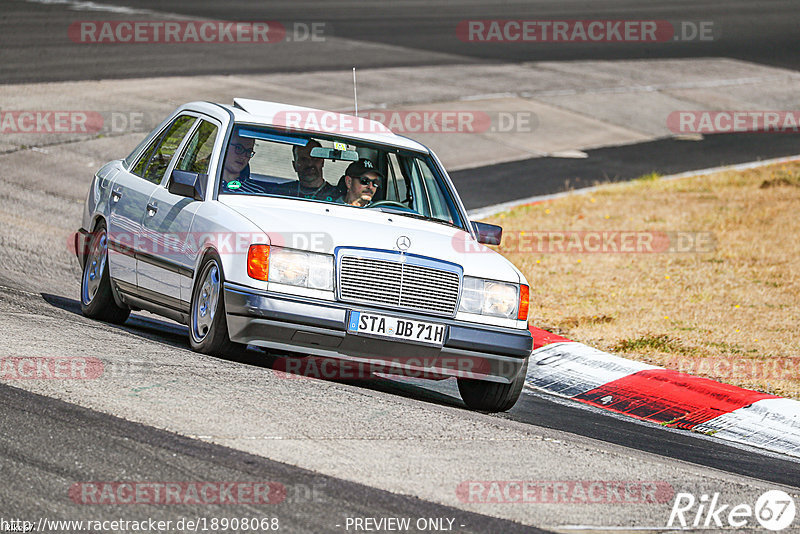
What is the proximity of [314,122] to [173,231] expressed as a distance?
51.2 inches

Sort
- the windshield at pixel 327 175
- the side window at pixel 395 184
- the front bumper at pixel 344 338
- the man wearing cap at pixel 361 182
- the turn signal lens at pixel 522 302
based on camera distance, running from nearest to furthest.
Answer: the front bumper at pixel 344 338, the turn signal lens at pixel 522 302, the windshield at pixel 327 175, the man wearing cap at pixel 361 182, the side window at pixel 395 184

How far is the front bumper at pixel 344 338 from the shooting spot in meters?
7.00

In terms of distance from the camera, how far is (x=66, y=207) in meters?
14.2

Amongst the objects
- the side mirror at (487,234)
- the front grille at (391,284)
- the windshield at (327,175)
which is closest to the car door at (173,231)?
the windshield at (327,175)

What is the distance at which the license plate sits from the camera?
7.07 m

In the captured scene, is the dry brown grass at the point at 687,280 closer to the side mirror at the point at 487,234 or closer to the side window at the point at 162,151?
the side mirror at the point at 487,234

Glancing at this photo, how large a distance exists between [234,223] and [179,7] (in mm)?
27194

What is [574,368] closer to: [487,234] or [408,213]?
[487,234]

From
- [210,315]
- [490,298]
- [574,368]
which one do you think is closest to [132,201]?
[210,315]

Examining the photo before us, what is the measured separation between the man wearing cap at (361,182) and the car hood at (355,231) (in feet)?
0.75

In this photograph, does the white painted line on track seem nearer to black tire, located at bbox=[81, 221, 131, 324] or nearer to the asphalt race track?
the asphalt race track

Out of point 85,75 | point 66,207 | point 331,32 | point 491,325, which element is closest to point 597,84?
point 331,32

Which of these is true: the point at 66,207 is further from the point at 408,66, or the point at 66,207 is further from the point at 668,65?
the point at 668,65

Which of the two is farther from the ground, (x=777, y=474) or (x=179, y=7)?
(x=179, y=7)
